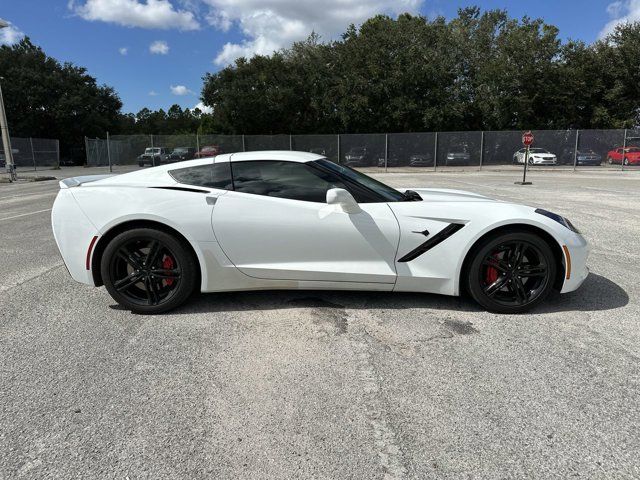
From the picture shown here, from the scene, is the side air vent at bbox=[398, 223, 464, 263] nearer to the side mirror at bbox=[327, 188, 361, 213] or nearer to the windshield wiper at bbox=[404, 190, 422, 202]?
the windshield wiper at bbox=[404, 190, 422, 202]

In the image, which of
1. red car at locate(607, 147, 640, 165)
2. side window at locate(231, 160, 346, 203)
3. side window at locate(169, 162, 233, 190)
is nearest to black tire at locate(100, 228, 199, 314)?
side window at locate(169, 162, 233, 190)

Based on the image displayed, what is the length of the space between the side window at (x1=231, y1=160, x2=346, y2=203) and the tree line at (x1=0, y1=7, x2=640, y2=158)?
32.9m

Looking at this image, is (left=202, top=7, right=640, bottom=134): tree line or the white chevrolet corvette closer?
the white chevrolet corvette

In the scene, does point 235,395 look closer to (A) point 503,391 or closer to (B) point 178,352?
(B) point 178,352

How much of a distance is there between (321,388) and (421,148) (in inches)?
1103

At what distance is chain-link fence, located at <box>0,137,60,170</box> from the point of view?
1123 inches

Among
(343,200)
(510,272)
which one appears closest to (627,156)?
(510,272)

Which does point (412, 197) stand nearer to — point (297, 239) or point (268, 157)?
point (297, 239)

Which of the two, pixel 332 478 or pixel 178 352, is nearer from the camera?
pixel 332 478

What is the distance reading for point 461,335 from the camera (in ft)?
10.7

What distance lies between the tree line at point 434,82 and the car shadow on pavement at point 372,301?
32.8 meters

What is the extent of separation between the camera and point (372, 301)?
13.0ft

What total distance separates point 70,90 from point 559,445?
176 ft

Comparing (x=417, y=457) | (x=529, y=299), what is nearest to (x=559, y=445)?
(x=417, y=457)
